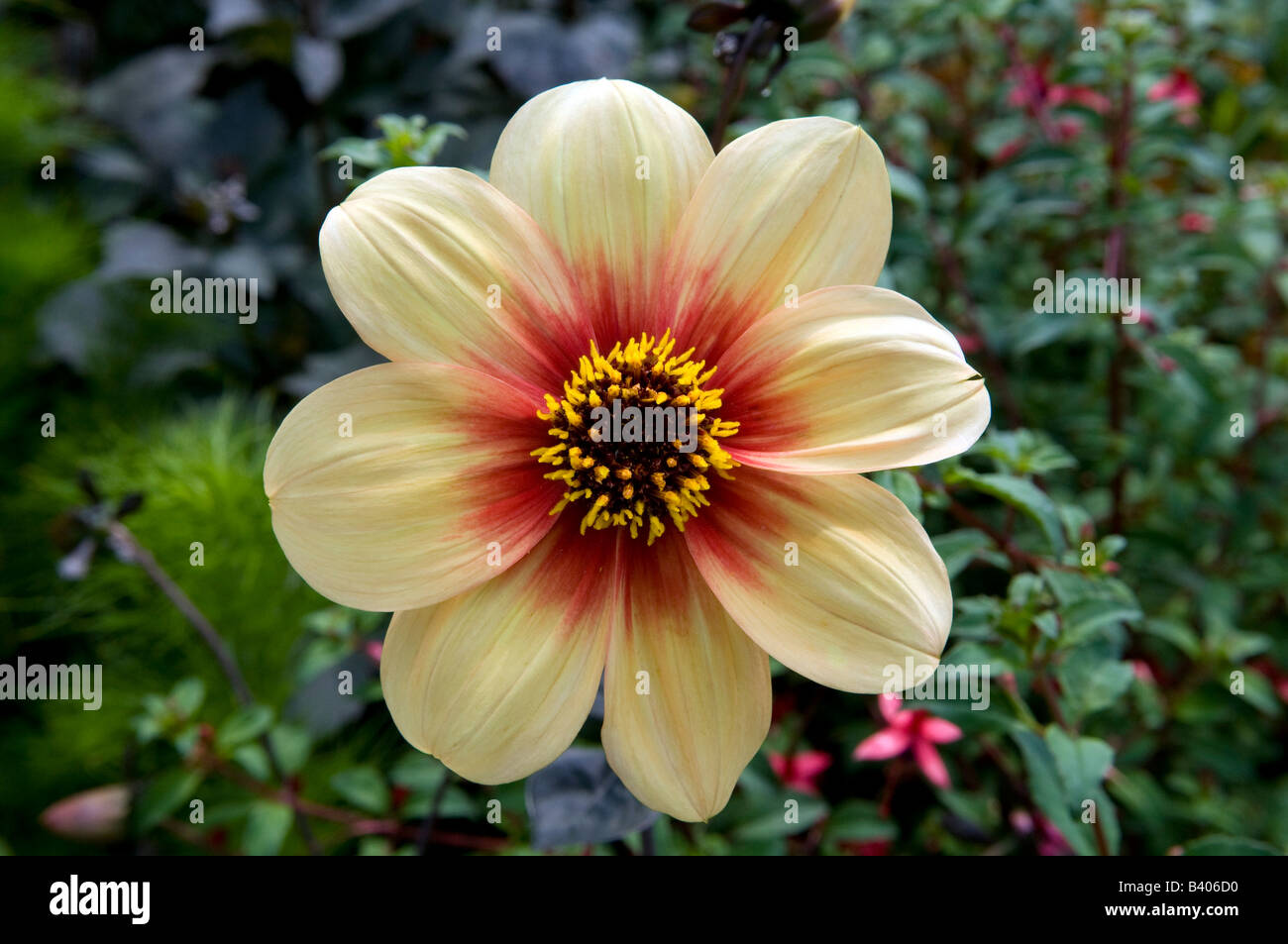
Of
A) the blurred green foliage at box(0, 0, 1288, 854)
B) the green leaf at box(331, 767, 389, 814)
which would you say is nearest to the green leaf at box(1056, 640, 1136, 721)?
the blurred green foliage at box(0, 0, 1288, 854)

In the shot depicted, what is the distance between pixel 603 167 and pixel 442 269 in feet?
0.40

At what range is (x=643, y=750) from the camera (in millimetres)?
563

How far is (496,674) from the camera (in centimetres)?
56

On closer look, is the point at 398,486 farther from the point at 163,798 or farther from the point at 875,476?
the point at 163,798

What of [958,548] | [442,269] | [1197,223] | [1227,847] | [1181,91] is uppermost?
[1181,91]

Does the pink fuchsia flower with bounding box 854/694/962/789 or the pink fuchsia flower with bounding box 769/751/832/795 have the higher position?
the pink fuchsia flower with bounding box 854/694/962/789

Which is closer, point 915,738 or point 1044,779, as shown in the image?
point 1044,779

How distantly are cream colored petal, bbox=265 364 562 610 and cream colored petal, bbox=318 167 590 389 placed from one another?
0.02 meters

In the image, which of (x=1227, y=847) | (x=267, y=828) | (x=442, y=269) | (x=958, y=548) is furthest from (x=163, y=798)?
(x=1227, y=847)

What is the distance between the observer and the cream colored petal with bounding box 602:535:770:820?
560mm

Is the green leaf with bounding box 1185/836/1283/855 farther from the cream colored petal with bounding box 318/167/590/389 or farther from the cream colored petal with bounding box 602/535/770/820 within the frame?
the cream colored petal with bounding box 318/167/590/389

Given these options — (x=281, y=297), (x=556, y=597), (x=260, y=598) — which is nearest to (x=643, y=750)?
(x=556, y=597)
